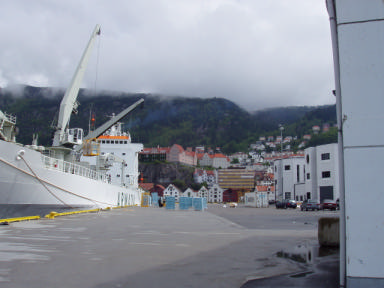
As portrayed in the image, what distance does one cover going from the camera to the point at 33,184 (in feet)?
55.9

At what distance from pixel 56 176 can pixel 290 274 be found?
56.7ft

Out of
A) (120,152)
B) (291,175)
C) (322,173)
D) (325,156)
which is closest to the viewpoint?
(120,152)

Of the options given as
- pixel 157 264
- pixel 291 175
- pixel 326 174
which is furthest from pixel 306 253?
pixel 291 175

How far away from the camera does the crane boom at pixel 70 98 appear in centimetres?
2735

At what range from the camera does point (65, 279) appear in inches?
170

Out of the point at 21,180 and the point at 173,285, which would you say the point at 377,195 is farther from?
the point at 21,180

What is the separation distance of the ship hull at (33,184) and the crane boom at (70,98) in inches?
207

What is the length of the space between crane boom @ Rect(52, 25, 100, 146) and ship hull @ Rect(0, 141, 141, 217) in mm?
5262

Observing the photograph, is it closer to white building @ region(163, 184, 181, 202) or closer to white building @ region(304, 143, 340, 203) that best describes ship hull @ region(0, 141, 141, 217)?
white building @ region(304, 143, 340, 203)

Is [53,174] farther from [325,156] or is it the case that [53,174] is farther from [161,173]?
[161,173]

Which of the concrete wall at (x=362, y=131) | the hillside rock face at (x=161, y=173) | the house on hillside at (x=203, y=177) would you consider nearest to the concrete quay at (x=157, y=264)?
the concrete wall at (x=362, y=131)

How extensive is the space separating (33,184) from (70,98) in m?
13.3

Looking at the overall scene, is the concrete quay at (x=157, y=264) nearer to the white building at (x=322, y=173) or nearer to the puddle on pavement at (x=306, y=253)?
the puddle on pavement at (x=306, y=253)

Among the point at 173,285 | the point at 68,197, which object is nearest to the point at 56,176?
the point at 68,197
